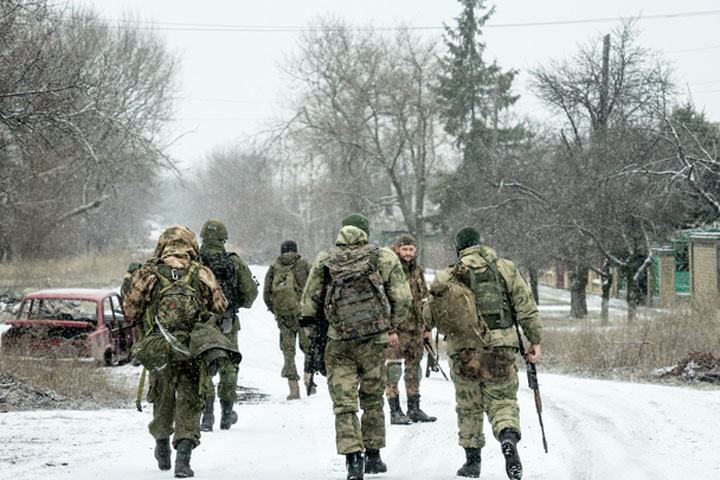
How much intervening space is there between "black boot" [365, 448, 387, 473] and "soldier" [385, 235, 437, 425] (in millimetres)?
2182

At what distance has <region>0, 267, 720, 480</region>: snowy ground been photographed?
6.48 m

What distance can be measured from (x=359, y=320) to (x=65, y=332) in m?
9.22

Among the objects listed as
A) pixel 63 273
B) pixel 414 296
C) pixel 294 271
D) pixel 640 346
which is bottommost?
pixel 640 346

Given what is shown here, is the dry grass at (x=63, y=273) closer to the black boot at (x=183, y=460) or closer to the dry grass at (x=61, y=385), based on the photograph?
the dry grass at (x=61, y=385)

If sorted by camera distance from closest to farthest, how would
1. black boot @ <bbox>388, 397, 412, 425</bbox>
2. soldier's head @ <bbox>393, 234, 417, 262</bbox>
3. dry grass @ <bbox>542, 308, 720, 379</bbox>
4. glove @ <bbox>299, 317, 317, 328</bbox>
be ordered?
glove @ <bbox>299, 317, 317, 328</bbox> → black boot @ <bbox>388, 397, 412, 425</bbox> → soldier's head @ <bbox>393, 234, 417, 262</bbox> → dry grass @ <bbox>542, 308, 720, 379</bbox>

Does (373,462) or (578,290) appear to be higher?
(578,290)

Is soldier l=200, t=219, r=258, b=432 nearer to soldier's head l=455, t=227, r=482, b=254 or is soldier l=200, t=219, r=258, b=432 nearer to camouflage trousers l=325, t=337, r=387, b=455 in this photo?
camouflage trousers l=325, t=337, r=387, b=455

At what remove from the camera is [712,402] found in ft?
30.9

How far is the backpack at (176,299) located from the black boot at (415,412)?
11.3ft

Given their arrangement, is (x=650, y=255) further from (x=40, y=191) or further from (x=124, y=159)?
(x=40, y=191)

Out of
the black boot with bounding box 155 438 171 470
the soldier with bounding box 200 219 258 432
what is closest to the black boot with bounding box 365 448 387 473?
the black boot with bounding box 155 438 171 470

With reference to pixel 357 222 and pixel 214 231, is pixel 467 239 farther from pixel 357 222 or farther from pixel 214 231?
pixel 214 231

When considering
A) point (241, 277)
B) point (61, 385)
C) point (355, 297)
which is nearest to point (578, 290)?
point (61, 385)

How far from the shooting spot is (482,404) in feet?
21.2
